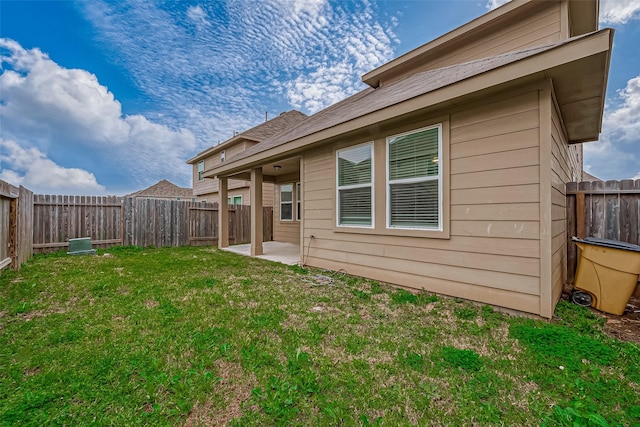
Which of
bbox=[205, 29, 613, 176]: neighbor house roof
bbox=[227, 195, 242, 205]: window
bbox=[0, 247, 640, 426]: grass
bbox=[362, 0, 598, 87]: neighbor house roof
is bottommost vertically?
bbox=[0, 247, 640, 426]: grass

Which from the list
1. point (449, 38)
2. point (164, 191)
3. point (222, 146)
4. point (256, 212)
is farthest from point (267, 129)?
point (164, 191)

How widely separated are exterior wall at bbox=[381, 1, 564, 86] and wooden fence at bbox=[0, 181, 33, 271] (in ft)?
26.7

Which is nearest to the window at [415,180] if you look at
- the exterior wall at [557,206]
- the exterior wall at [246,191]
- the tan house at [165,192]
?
the exterior wall at [557,206]

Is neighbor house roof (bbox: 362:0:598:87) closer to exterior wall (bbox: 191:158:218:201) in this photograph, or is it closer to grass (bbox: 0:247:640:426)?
grass (bbox: 0:247:640:426)

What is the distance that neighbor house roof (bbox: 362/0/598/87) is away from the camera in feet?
13.6

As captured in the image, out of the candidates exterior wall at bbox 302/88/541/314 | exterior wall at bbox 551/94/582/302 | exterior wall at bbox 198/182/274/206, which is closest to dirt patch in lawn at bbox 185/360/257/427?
exterior wall at bbox 302/88/541/314

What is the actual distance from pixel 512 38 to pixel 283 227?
8861 millimetres

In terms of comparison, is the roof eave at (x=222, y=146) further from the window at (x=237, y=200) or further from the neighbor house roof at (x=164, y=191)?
the neighbor house roof at (x=164, y=191)

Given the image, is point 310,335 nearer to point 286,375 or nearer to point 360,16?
point 286,375

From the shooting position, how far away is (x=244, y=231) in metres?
11.0

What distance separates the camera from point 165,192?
98.0ft

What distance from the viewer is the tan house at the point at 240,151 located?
1419 cm

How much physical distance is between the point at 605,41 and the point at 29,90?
1347cm

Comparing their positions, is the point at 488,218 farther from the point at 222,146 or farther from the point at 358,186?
the point at 222,146
